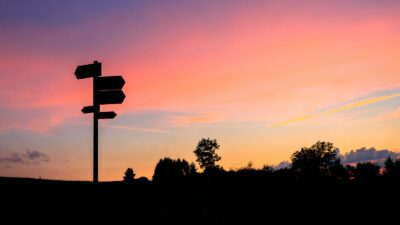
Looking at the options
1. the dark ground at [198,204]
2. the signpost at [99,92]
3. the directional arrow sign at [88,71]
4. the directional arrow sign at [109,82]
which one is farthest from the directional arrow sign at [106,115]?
the dark ground at [198,204]

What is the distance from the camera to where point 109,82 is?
1108 centimetres

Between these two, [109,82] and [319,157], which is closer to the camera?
[109,82]

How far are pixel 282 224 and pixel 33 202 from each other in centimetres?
708

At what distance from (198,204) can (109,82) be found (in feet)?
17.5

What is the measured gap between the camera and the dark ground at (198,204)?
10.3m

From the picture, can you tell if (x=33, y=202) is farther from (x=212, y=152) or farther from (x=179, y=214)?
(x=212, y=152)

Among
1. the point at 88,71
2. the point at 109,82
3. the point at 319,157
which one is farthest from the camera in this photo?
the point at 319,157

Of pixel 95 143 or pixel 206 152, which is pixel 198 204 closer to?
pixel 95 143

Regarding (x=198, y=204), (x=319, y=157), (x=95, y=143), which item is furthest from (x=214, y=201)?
(x=319, y=157)

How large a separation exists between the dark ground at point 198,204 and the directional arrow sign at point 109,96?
2346mm

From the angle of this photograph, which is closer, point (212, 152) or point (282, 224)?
point (282, 224)

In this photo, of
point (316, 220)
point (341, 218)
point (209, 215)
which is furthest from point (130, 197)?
point (341, 218)

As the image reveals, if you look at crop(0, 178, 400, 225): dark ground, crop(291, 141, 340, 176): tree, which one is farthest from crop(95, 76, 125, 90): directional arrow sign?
crop(291, 141, 340, 176): tree

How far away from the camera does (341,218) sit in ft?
46.8
